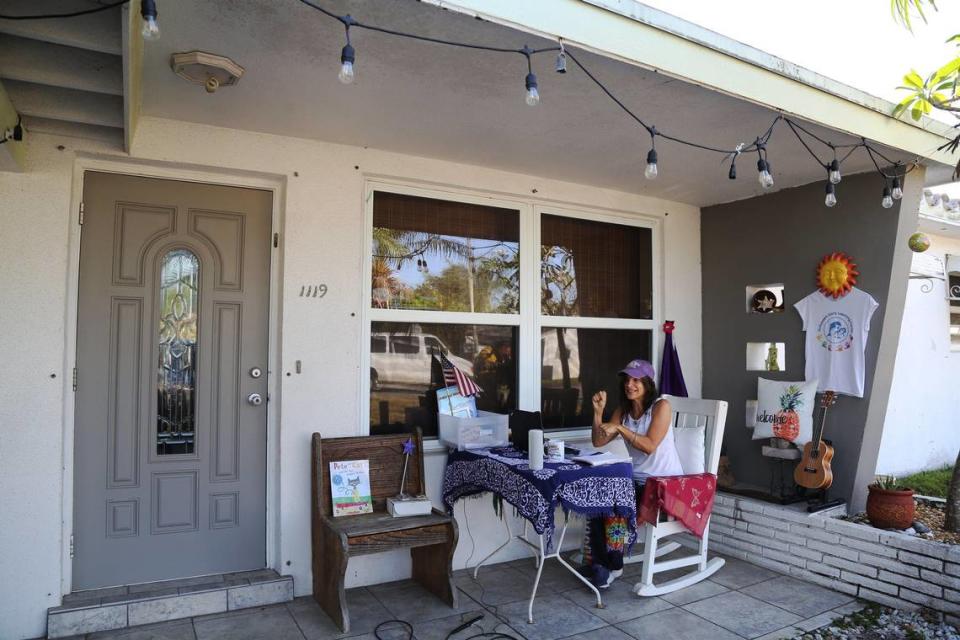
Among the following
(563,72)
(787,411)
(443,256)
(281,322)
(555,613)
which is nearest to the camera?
(563,72)

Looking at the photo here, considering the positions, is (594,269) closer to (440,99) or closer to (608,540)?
(608,540)

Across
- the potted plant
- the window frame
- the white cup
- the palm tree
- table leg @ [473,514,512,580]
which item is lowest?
table leg @ [473,514,512,580]

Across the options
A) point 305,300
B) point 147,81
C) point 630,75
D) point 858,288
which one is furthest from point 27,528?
point 858,288

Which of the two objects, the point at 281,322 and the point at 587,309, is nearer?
the point at 281,322

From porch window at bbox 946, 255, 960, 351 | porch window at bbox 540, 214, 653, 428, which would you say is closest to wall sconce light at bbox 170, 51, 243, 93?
porch window at bbox 540, 214, 653, 428

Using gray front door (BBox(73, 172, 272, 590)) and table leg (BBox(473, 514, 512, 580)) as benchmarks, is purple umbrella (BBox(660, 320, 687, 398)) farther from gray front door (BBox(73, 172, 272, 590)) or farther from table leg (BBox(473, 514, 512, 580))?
gray front door (BBox(73, 172, 272, 590))

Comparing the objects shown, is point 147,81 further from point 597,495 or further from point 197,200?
point 597,495

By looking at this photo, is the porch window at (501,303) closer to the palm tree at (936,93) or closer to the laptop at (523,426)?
the laptop at (523,426)

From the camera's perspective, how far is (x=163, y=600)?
10.6ft

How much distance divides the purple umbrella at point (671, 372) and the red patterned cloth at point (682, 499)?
117 centimetres

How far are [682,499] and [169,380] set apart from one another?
9.66 feet

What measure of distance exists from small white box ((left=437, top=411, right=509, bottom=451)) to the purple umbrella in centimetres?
160

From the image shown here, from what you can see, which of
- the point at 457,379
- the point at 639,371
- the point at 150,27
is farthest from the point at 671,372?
the point at 150,27

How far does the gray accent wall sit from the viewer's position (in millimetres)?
4289
